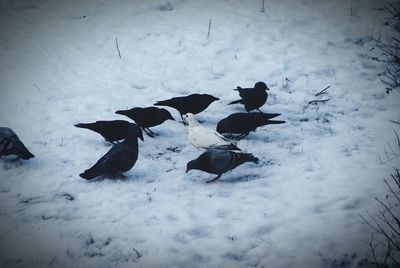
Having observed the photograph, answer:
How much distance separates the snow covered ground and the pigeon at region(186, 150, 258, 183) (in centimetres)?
24

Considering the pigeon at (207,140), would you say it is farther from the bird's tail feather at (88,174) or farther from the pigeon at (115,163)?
the bird's tail feather at (88,174)

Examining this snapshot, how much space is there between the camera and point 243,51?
29.2 ft

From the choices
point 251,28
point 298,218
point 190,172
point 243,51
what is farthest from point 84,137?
point 251,28

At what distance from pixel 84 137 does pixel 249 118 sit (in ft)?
10.0

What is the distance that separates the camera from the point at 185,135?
6.32 meters

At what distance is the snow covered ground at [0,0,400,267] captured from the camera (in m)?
3.75

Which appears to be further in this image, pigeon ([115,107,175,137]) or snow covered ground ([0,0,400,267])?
pigeon ([115,107,175,137])

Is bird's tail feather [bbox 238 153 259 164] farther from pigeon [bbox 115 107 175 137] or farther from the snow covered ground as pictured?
pigeon [bbox 115 107 175 137]

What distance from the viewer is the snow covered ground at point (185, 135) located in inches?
148

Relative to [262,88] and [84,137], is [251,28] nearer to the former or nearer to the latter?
[262,88]

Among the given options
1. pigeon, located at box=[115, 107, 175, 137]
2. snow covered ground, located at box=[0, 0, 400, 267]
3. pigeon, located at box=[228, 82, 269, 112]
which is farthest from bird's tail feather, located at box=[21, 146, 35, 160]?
pigeon, located at box=[228, 82, 269, 112]

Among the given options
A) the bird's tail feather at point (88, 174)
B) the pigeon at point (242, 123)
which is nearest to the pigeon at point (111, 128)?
the bird's tail feather at point (88, 174)

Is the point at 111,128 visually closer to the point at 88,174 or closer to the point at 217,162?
the point at 88,174

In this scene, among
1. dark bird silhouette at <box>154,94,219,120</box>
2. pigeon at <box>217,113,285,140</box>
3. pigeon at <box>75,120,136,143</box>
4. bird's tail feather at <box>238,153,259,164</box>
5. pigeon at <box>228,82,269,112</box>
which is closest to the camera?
bird's tail feather at <box>238,153,259,164</box>
